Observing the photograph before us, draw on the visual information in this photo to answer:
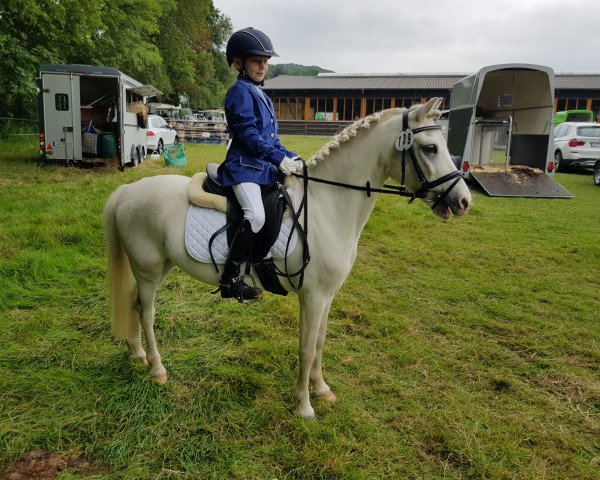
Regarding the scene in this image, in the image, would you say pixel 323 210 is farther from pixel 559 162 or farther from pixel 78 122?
pixel 559 162

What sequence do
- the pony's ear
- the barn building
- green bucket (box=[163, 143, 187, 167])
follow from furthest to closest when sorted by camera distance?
the barn building
green bucket (box=[163, 143, 187, 167])
the pony's ear

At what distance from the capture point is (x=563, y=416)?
10.4 feet

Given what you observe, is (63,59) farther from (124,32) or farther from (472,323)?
(472,323)

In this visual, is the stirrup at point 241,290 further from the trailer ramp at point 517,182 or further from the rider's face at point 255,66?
the trailer ramp at point 517,182

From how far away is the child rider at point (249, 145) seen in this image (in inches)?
109

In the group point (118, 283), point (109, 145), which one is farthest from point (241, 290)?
point (109, 145)

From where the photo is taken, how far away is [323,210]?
9.77 ft

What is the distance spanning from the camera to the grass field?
8.84ft

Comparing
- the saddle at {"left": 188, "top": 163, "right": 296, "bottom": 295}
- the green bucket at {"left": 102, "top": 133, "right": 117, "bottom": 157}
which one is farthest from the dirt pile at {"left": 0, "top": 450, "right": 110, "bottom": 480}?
Answer: the green bucket at {"left": 102, "top": 133, "right": 117, "bottom": 157}

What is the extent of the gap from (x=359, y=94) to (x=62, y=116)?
2829 centimetres

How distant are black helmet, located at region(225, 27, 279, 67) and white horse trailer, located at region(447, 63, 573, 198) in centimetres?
1025

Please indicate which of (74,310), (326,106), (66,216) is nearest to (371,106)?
(326,106)

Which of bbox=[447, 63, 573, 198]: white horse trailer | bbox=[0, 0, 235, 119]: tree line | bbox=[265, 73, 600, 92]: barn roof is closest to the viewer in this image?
bbox=[447, 63, 573, 198]: white horse trailer

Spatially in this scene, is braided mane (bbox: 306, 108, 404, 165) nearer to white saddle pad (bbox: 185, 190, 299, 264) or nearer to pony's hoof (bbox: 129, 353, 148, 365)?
white saddle pad (bbox: 185, 190, 299, 264)
